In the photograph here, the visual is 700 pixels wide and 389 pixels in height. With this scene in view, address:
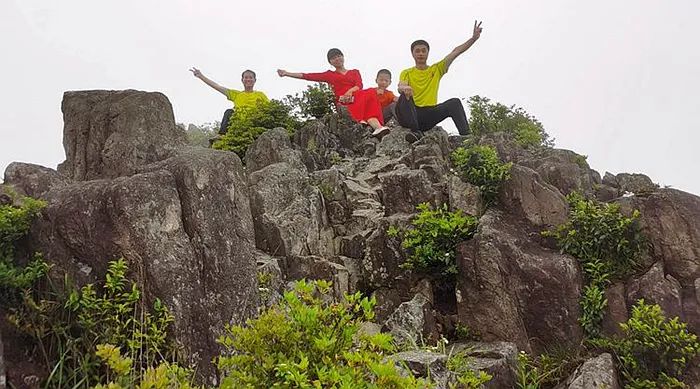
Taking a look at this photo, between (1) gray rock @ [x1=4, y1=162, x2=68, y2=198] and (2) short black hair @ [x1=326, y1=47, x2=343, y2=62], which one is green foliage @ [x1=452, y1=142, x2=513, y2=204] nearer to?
(2) short black hair @ [x1=326, y1=47, x2=343, y2=62]

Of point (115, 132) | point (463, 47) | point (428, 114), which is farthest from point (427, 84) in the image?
point (115, 132)

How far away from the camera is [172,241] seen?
677cm

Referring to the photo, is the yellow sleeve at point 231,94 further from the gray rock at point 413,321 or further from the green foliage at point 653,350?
the green foliage at point 653,350

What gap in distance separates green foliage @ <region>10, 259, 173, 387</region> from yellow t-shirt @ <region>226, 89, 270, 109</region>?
36.1ft

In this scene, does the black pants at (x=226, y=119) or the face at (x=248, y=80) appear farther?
the face at (x=248, y=80)

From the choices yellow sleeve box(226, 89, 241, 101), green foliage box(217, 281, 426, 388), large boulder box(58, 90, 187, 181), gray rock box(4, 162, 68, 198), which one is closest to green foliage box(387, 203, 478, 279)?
large boulder box(58, 90, 187, 181)

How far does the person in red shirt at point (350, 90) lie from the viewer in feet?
53.2

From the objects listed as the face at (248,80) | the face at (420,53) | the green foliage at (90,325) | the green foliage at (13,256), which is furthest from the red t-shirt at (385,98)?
the green foliage at (90,325)

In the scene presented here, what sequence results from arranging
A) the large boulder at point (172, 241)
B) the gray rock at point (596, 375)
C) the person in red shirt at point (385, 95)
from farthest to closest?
the person in red shirt at point (385, 95) → the gray rock at point (596, 375) → the large boulder at point (172, 241)

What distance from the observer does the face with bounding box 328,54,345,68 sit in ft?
54.9

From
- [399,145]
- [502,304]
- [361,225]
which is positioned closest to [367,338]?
[502,304]

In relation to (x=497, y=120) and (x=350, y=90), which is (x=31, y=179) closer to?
(x=350, y=90)

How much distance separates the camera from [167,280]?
6.47m

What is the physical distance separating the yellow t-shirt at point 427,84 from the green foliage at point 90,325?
11060mm
